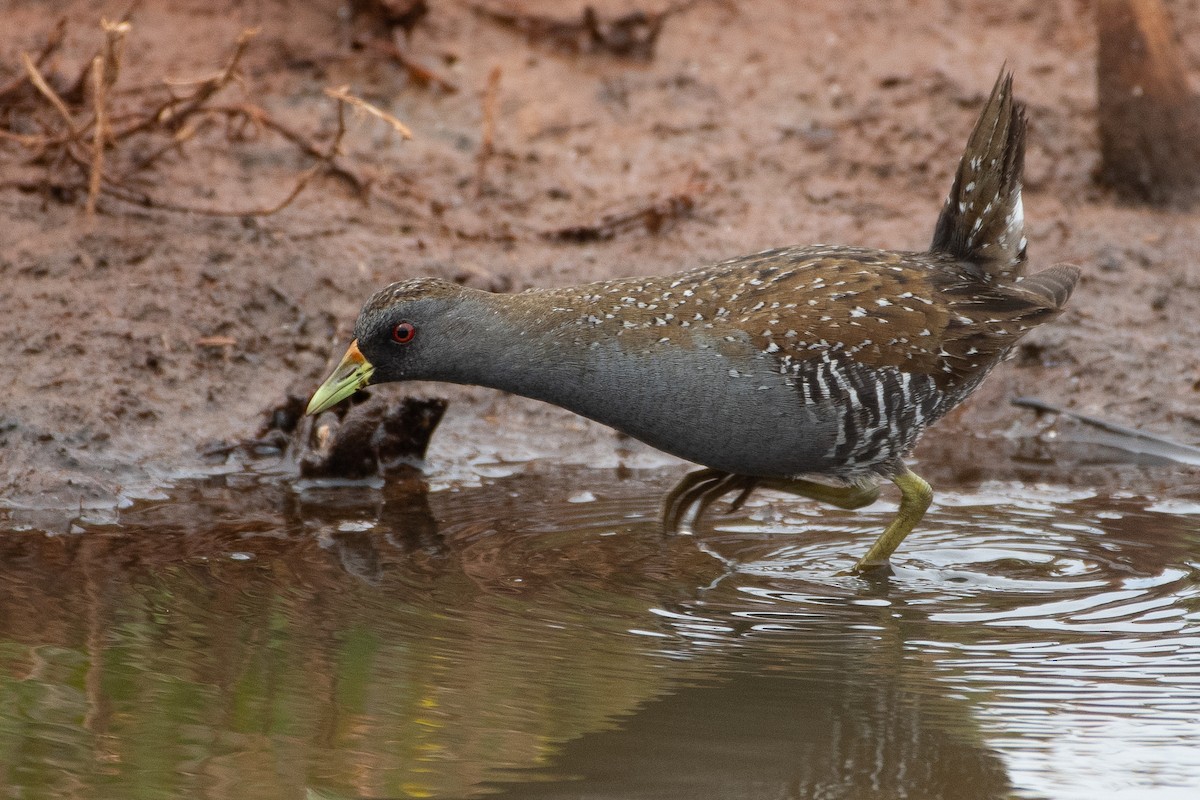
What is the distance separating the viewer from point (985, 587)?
16.8ft

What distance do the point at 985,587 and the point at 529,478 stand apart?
2.01 m

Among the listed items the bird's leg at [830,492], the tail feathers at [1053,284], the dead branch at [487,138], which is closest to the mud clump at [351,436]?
the bird's leg at [830,492]

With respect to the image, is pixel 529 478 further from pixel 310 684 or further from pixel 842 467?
pixel 310 684

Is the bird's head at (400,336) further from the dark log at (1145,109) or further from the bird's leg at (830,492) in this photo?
the dark log at (1145,109)

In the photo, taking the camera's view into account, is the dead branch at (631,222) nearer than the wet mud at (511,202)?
No

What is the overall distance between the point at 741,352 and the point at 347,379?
1.30 meters

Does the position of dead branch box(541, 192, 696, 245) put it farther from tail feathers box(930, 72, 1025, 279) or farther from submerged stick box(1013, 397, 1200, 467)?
tail feathers box(930, 72, 1025, 279)

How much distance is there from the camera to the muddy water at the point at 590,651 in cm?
369

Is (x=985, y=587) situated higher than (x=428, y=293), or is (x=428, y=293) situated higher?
(x=428, y=293)

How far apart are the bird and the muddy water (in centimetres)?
50

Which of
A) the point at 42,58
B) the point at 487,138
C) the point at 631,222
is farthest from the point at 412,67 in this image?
the point at 42,58

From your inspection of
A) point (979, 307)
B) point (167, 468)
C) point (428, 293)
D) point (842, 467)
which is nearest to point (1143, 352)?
point (979, 307)

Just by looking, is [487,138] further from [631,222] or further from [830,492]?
[830,492]

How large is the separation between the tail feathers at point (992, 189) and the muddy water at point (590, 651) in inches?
40.7
